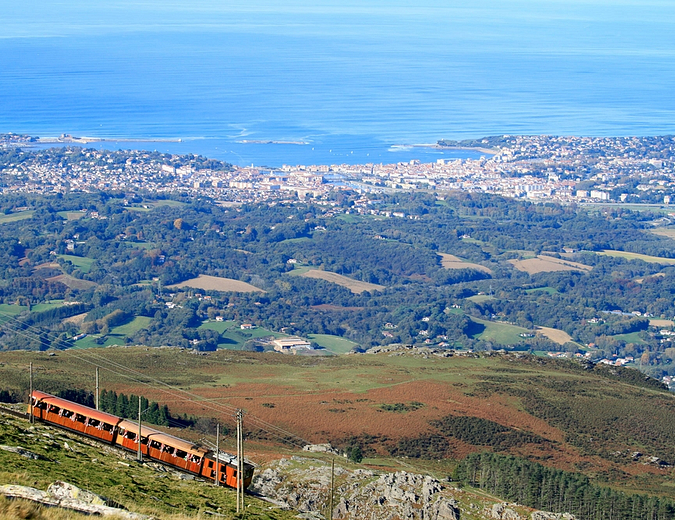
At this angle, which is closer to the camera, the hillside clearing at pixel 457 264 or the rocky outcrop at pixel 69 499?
the rocky outcrop at pixel 69 499

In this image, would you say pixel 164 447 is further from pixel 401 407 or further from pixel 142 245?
pixel 142 245

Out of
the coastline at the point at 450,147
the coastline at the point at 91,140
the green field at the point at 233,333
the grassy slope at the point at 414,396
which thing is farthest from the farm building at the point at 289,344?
the coastline at the point at 91,140

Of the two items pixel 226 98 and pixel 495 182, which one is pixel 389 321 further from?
pixel 226 98

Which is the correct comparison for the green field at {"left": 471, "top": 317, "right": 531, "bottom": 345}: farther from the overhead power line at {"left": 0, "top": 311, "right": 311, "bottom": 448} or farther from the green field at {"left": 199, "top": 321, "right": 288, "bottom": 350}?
the overhead power line at {"left": 0, "top": 311, "right": 311, "bottom": 448}

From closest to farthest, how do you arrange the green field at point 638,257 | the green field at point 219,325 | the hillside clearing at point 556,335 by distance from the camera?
the green field at point 219,325
the hillside clearing at point 556,335
the green field at point 638,257

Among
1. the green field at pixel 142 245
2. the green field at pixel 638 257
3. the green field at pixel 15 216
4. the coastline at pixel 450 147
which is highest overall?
the coastline at pixel 450 147

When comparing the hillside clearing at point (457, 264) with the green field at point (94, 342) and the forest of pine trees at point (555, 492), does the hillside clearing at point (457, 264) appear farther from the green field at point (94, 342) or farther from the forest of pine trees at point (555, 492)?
the forest of pine trees at point (555, 492)

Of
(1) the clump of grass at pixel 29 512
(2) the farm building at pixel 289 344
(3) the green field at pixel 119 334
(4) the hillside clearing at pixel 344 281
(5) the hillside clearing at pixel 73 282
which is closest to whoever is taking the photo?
(1) the clump of grass at pixel 29 512
